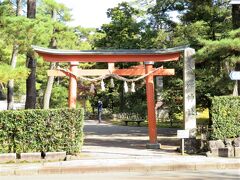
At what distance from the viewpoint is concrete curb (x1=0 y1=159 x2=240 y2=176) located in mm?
11023

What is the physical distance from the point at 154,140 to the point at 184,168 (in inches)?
177

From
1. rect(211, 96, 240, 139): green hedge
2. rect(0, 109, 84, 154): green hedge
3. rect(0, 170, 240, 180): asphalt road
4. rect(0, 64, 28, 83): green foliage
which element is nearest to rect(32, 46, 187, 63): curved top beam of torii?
rect(0, 64, 28, 83): green foliage

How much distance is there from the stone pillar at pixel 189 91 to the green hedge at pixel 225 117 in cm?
136

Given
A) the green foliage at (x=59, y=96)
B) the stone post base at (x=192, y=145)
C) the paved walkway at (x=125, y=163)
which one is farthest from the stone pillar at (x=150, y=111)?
the green foliage at (x=59, y=96)

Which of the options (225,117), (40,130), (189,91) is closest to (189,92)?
(189,91)

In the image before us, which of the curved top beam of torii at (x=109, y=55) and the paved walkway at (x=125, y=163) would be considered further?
the curved top beam of torii at (x=109, y=55)

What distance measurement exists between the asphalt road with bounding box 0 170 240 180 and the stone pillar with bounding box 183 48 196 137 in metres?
3.99

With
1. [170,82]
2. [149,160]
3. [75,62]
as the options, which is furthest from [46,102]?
[149,160]

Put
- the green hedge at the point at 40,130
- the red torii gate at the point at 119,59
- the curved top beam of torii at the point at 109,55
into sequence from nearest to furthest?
the green hedge at the point at 40,130 < the curved top beam of torii at the point at 109,55 < the red torii gate at the point at 119,59

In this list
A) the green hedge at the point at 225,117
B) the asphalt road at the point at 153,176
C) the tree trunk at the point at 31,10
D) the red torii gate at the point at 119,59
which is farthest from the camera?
the tree trunk at the point at 31,10

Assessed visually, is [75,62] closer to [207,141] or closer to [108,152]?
[108,152]

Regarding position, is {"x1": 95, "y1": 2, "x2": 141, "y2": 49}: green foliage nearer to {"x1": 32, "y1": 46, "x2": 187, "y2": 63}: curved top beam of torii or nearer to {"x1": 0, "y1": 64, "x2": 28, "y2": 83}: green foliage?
{"x1": 32, "y1": 46, "x2": 187, "y2": 63}: curved top beam of torii

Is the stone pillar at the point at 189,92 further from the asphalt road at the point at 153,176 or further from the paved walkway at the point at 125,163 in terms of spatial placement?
the asphalt road at the point at 153,176

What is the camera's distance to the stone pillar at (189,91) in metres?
14.9
